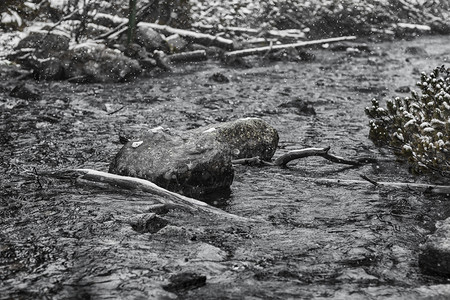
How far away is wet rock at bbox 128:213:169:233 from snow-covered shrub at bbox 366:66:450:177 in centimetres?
260

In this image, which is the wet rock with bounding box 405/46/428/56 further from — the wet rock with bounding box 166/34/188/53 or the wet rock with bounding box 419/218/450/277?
the wet rock with bounding box 419/218/450/277

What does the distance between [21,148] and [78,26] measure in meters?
8.19

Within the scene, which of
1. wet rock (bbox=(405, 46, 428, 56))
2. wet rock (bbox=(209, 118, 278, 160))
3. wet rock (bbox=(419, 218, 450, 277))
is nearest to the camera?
wet rock (bbox=(419, 218, 450, 277))

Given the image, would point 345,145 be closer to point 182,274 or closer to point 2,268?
point 182,274

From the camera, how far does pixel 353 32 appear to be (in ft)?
65.9

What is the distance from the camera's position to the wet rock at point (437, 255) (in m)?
3.91

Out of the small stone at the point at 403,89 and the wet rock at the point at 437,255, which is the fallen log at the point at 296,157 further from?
the small stone at the point at 403,89

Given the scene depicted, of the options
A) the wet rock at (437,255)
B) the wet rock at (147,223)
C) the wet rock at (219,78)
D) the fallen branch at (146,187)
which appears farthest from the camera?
the wet rock at (219,78)

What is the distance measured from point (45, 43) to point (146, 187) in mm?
8905

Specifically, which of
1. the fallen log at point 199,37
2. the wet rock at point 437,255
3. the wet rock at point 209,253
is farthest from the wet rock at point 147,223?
the fallen log at point 199,37

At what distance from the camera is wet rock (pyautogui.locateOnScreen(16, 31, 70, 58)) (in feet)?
42.5

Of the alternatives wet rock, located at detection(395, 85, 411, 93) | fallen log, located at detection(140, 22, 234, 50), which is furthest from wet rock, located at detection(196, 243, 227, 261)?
fallen log, located at detection(140, 22, 234, 50)

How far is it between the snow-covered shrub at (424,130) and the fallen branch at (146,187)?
77.4 inches

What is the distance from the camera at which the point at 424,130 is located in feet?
17.5
